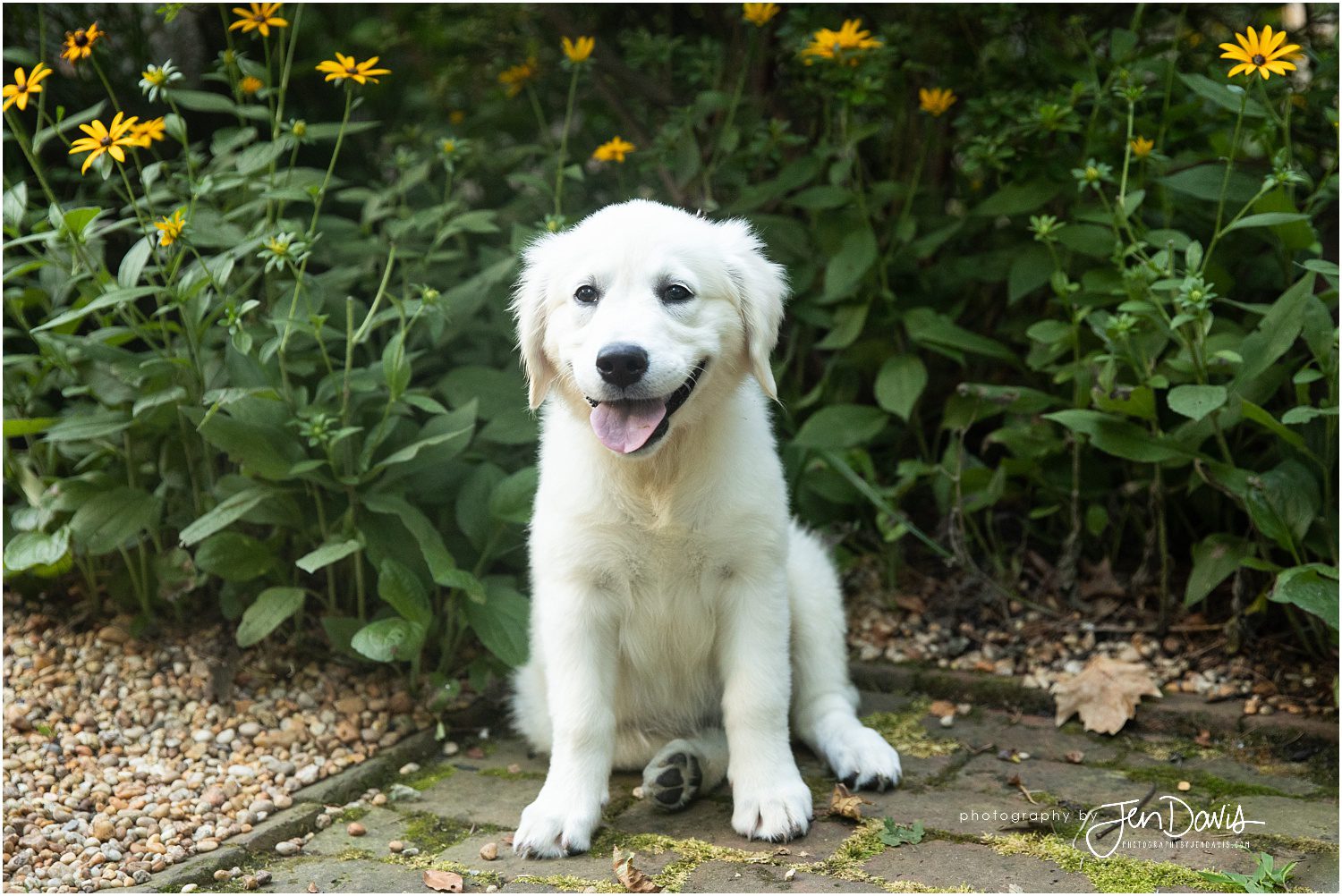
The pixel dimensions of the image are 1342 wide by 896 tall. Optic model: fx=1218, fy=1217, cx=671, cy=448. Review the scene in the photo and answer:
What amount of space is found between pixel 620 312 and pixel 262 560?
4.85 ft

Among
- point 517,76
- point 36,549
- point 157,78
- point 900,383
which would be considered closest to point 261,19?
point 157,78

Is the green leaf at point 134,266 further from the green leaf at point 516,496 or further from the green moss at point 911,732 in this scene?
the green moss at point 911,732

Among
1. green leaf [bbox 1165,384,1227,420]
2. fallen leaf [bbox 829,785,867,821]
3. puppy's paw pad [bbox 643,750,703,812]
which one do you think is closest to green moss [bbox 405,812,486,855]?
puppy's paw pad [bbox 643,750,703,812]

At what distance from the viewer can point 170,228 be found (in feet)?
10.2

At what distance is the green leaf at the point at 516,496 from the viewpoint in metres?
3.53

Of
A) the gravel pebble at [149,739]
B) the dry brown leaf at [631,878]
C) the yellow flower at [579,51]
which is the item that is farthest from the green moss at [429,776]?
the yellow flower at [579,51]

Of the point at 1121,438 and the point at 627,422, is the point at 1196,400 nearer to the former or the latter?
the point at 1121,438

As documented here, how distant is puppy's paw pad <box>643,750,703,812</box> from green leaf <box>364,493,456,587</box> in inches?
30.9

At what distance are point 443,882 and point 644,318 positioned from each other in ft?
4.28

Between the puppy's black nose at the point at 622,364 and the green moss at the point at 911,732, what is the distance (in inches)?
56.4

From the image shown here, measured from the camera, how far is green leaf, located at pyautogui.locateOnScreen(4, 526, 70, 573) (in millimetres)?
3434

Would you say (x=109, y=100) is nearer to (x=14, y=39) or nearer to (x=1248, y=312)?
(x=14, y=39)

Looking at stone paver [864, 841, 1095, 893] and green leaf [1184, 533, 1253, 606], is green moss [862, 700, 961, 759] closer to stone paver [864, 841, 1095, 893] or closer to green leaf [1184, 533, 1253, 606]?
stone paver [864, 841, 1095, 893]

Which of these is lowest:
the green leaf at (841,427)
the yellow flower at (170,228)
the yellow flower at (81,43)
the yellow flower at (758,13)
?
the green leaf at (841,427)
